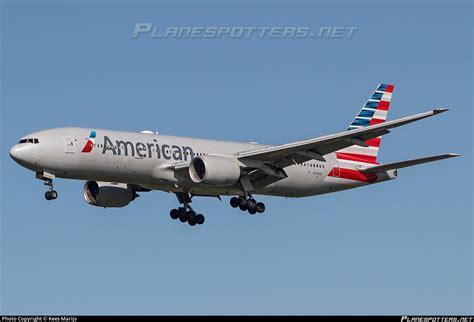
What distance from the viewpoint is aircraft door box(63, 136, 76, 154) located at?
60.8 metres

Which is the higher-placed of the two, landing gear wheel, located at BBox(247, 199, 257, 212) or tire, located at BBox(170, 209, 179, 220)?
tire, located at BBox(170, 209, 179, 220)

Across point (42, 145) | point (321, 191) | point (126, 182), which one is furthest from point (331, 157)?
point (42, 145)

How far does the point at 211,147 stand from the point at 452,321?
77.1ft

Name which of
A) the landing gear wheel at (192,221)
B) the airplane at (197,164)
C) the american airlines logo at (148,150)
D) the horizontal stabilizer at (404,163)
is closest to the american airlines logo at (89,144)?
the airplane at (197,164)

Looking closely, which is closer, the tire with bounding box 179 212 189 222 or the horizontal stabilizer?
the horizontal stabilizer

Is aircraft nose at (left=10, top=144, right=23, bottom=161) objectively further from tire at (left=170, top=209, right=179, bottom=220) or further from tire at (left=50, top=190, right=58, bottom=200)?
tire at (left=170, top=209, right=179, bottom=220)

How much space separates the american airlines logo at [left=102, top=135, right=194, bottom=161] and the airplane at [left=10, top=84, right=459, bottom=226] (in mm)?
53

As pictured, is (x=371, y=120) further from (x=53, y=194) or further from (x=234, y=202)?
(x=53, y=194)

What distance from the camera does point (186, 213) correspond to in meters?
67.8

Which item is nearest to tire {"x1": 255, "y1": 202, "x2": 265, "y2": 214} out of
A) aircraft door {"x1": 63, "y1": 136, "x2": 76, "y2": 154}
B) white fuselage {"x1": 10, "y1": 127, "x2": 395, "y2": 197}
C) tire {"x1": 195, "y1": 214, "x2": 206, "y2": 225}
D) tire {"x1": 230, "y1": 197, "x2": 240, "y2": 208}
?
tire {"x1": 230, "y1": 197, "x2": 240, "y2": 208}

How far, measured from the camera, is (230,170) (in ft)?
208

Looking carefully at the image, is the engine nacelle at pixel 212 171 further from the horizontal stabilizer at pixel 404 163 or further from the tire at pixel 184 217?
the horizontal stabilizer at pixel 404 163

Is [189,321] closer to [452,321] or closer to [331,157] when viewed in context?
[452,321]

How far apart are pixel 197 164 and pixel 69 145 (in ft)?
22.6
